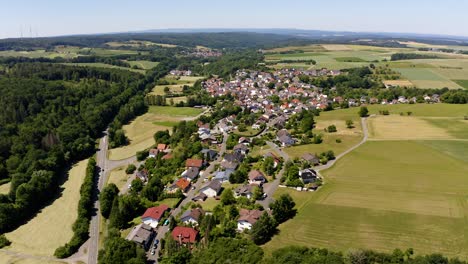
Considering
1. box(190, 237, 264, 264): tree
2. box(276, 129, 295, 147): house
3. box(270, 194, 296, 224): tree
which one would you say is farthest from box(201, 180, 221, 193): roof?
box(276, 129, 295, 147): house

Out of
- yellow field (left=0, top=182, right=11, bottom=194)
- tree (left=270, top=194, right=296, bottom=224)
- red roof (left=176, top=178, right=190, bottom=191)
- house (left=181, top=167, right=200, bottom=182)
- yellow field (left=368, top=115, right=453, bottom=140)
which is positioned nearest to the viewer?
tree (left=270, top=194, right=296, bottom=224)

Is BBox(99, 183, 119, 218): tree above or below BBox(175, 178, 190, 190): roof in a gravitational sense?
below

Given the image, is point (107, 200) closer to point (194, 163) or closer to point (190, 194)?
point (190, 194)

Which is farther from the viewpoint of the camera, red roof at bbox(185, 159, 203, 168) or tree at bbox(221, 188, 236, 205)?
red roof at bbox(185, 159, 203, 168)

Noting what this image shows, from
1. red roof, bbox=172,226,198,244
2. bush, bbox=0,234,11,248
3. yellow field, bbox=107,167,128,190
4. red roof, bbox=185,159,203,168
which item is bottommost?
bush, bbox=0,234,11,248

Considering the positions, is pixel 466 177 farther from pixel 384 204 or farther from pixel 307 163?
pixel 307 163

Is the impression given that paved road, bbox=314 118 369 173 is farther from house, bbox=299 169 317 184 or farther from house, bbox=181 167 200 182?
house, bbox=181 167 200 182
